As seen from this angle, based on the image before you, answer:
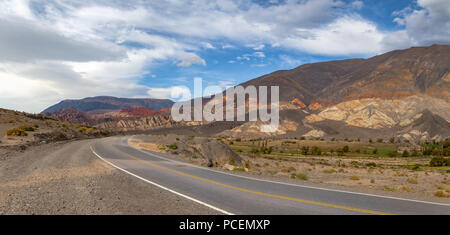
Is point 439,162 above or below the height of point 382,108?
below

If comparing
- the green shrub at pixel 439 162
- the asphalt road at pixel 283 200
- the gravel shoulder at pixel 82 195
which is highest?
the gravel shoulder at pixel 82 195

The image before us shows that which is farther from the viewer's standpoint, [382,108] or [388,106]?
[382,108]

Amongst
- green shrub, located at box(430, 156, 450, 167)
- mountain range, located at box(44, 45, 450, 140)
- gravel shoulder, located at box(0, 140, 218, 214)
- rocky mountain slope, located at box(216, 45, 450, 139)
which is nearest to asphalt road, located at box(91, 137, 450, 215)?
gravel shoulder, located at box(0, 140, 218, 214)

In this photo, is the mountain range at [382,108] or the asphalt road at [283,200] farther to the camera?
the mountain range at [382,108]

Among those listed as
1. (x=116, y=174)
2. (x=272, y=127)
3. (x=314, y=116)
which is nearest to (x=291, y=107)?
(x=314, y=116)

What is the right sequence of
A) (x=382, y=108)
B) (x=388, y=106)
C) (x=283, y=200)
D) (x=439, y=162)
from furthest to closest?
(x=382, y=108) → (x=388, y=106) → (x=439, y=162) → (x=283, y=200)

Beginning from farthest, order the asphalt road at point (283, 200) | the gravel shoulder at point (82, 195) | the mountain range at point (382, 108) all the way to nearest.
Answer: the mountain range at point (382, 108) < the asphalt road at point (283, 200) < the gravel shoulder at point (82, 195)

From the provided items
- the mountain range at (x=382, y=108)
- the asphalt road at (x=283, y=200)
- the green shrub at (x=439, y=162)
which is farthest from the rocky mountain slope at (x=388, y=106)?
the asphalt road at (x=283, y=200)

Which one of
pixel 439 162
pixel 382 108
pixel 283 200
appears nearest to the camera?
pixel 283 200

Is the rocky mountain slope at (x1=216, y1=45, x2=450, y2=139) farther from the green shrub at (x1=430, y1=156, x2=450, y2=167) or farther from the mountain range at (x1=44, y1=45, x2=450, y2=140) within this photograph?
the green shrub at (x1=430, y1=156, x2=450, y2=167)
